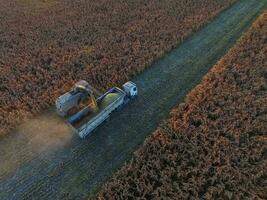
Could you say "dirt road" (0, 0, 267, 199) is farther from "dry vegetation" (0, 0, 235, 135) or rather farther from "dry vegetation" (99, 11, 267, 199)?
"dry vegetation" (0, 0, 235, 135)

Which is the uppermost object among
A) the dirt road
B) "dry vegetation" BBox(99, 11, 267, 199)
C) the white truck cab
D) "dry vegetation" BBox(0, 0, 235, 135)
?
"dry vegetation" BBox(0, 0, 235, 135)

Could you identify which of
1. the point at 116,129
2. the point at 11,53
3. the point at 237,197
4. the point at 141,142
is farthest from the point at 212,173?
the point at 11,53

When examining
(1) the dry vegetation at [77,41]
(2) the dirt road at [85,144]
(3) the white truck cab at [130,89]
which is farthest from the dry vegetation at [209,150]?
(1) the dry vegetation at [77,41]

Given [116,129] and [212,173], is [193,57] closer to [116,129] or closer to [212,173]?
[116,129]

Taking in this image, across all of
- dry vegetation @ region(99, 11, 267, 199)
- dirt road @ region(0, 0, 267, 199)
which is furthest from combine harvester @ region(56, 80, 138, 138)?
dry vegetation @ region(99, 11, 267, 199)

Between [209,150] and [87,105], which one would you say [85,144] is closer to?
[87,105]

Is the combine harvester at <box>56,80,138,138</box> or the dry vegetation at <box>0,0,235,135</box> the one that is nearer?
the combine harvester at <box>56,80,138,138</box>
